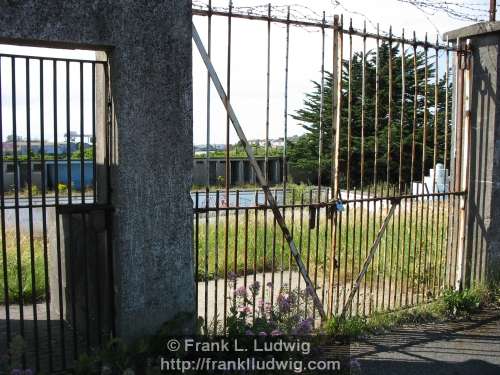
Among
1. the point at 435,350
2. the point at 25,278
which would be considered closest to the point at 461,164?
the point at 435,350

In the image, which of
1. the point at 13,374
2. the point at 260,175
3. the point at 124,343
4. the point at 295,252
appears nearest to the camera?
the point at 13,374

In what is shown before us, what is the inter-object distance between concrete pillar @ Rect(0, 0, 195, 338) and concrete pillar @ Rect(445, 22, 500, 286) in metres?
3.94

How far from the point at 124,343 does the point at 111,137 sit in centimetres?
152

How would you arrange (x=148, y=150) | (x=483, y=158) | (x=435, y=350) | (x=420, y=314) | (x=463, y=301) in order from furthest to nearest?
(x=483, y=158) → (x=463, y=301) → (x=420, y=314) → (x=435, y=350) → (x=148, y=150)

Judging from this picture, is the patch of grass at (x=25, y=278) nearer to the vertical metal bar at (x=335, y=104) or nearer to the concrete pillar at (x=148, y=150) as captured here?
the concrete pillar at (x=148, y=150)

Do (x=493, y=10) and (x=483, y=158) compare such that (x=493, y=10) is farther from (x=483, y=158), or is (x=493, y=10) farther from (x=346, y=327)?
(x=346, y=327)

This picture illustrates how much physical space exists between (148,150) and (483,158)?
4.33 meters

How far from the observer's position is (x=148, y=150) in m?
3.82

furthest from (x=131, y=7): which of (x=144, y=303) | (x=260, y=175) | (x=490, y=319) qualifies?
(x=490, y=319)

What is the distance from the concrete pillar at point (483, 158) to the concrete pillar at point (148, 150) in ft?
12.9

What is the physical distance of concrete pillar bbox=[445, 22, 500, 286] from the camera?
6.18 metres

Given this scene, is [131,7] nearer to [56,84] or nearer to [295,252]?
[56,84]

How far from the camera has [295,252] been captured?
15.9ft

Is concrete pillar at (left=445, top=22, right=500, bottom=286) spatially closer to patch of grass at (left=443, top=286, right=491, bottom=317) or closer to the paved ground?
patch of grass at (left=443, top=286, right=491, bottom=317)
